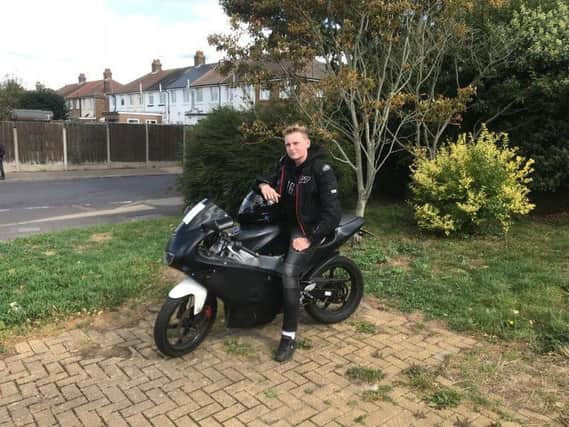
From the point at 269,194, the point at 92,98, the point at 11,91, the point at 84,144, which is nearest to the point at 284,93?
the point at 269,194

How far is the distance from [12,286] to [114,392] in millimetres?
2581

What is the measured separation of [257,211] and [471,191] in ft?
15.2

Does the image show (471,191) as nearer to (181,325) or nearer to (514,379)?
(514,379)

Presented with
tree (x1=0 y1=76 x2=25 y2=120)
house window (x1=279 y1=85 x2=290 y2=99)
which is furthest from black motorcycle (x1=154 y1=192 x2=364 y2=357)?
tree (x1=0 y1=76 x2=25 y2=120)

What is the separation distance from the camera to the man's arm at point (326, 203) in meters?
3.83

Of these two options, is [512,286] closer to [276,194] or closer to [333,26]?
[276,194]

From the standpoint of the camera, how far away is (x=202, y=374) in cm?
357

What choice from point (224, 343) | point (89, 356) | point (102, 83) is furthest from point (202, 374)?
point (102, 83)

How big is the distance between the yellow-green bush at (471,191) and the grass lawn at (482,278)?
0.28 m

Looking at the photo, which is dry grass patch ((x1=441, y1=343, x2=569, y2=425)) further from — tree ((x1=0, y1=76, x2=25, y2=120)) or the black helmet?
tree ((x1=0, y1=76, x2=25, y2=120))

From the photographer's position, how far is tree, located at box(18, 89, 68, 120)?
41.0m

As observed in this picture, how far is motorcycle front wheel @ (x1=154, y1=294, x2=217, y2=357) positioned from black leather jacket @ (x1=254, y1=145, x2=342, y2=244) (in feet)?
3.07

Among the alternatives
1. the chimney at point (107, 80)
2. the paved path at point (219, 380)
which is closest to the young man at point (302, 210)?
the paved path at point (219, 380)

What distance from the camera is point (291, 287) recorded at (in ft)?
12.7
